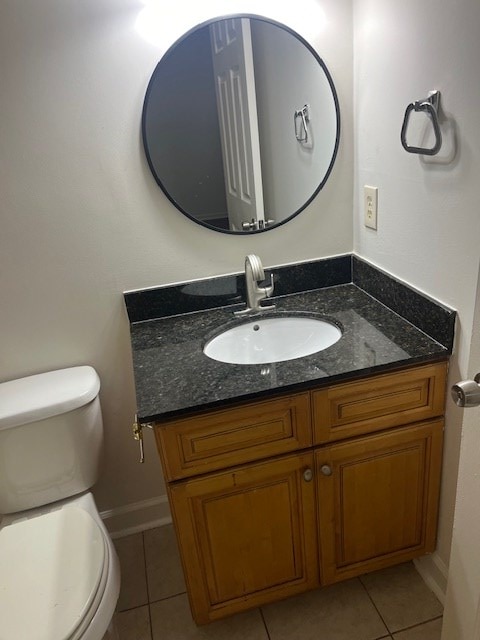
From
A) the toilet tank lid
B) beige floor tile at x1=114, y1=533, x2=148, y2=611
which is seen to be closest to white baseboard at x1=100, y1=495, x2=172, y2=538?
beige floor tile at x1=114, y1=533, x2=148, y2=611

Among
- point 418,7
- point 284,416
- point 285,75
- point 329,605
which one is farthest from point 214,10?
point 329,605

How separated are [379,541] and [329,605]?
28cm

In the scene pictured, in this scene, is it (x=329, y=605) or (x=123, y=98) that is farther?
(x=329, y=605)

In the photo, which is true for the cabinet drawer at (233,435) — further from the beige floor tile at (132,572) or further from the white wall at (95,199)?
the beige floor tile at (132,572)

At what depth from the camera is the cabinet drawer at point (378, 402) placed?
4.00 feet

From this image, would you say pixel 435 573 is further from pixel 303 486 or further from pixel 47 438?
pixel 47 438

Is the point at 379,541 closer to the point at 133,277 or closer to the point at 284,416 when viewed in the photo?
the point at 284,416

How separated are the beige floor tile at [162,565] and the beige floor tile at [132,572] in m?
0.02

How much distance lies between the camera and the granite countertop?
1145 mm

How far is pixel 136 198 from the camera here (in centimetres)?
146

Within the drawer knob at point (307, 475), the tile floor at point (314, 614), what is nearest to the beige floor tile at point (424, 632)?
the tile floor at point (314, 614)

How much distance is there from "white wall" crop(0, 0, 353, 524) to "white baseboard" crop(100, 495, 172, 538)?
29 cm

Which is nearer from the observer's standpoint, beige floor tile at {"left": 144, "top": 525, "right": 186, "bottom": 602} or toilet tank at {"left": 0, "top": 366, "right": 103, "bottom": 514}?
toilet tank at {"left": 0, "top": 366, "right": 103, "bottom": 514}

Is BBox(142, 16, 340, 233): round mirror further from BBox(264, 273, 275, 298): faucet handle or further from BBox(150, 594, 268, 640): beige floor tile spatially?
BBox(150, 594, 268, 640): beige floor tile
